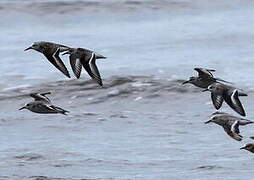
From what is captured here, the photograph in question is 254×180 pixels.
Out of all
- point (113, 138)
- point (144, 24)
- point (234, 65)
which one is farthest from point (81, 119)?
point (144, 24)

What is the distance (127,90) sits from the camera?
Result: 15102mm

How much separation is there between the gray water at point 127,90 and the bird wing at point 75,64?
1.45 metres

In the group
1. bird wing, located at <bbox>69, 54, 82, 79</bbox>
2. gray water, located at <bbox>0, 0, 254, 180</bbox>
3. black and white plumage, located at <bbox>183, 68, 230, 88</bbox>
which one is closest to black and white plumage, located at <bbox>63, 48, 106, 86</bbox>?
bird wing, located at <bbox>69, 54, 82, 79</bbox>

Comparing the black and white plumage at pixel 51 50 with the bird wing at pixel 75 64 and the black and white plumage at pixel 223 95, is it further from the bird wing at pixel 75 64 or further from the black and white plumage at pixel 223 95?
the black and white plumage at pixel 223 95

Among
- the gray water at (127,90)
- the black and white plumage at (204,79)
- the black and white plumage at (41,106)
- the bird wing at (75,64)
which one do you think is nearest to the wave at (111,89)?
the gray water at (127,90)

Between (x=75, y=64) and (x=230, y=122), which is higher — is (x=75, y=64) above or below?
above

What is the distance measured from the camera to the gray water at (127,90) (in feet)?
35.7

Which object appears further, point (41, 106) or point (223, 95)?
point (41, 106)

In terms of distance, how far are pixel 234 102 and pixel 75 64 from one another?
1257 millimetres

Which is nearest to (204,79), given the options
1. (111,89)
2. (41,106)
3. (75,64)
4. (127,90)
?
(75,64)

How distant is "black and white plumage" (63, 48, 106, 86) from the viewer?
29.1 ft

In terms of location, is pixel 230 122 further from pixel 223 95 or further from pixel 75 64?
pixel 75 64

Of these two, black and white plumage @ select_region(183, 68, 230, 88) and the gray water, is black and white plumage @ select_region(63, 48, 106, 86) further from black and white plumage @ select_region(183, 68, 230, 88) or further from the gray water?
the gray water

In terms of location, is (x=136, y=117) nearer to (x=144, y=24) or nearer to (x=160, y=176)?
(x=160, y=176)
